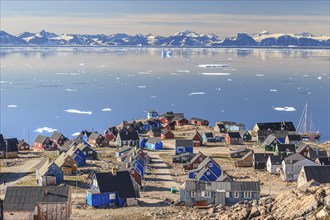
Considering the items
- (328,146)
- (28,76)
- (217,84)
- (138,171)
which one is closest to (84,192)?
(138,171)

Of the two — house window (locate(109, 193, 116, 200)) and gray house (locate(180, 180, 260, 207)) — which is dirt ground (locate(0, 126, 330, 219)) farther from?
house window (locate(109, 193, 116, 200))

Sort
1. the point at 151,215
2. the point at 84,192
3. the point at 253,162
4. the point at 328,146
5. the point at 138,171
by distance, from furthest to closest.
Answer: the point at 328,146 < the point at 253,162 < the point at 138,171 < the point at 84,192 < the point at 151,215

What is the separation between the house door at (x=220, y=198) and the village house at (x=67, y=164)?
655 inches

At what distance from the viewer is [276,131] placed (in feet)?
228

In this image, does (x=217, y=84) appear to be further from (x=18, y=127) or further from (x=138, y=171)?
(x=138, y=171)

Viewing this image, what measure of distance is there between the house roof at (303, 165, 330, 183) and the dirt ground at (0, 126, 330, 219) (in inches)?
82.3

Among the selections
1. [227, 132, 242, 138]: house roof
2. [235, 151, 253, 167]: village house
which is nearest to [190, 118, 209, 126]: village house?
[227, 132, 242, 138]: house roof

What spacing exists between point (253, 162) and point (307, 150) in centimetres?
708

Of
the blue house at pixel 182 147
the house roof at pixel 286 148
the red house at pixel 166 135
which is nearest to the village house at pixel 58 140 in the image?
the red house at pixel 166 135

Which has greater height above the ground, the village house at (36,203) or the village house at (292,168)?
the village house at (36,203)

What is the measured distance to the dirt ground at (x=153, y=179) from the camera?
34.3 meters

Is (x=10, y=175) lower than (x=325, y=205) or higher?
lower

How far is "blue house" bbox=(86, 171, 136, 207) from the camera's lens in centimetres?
3631

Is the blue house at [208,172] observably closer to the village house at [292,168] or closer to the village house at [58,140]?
the village house at [292,168]
